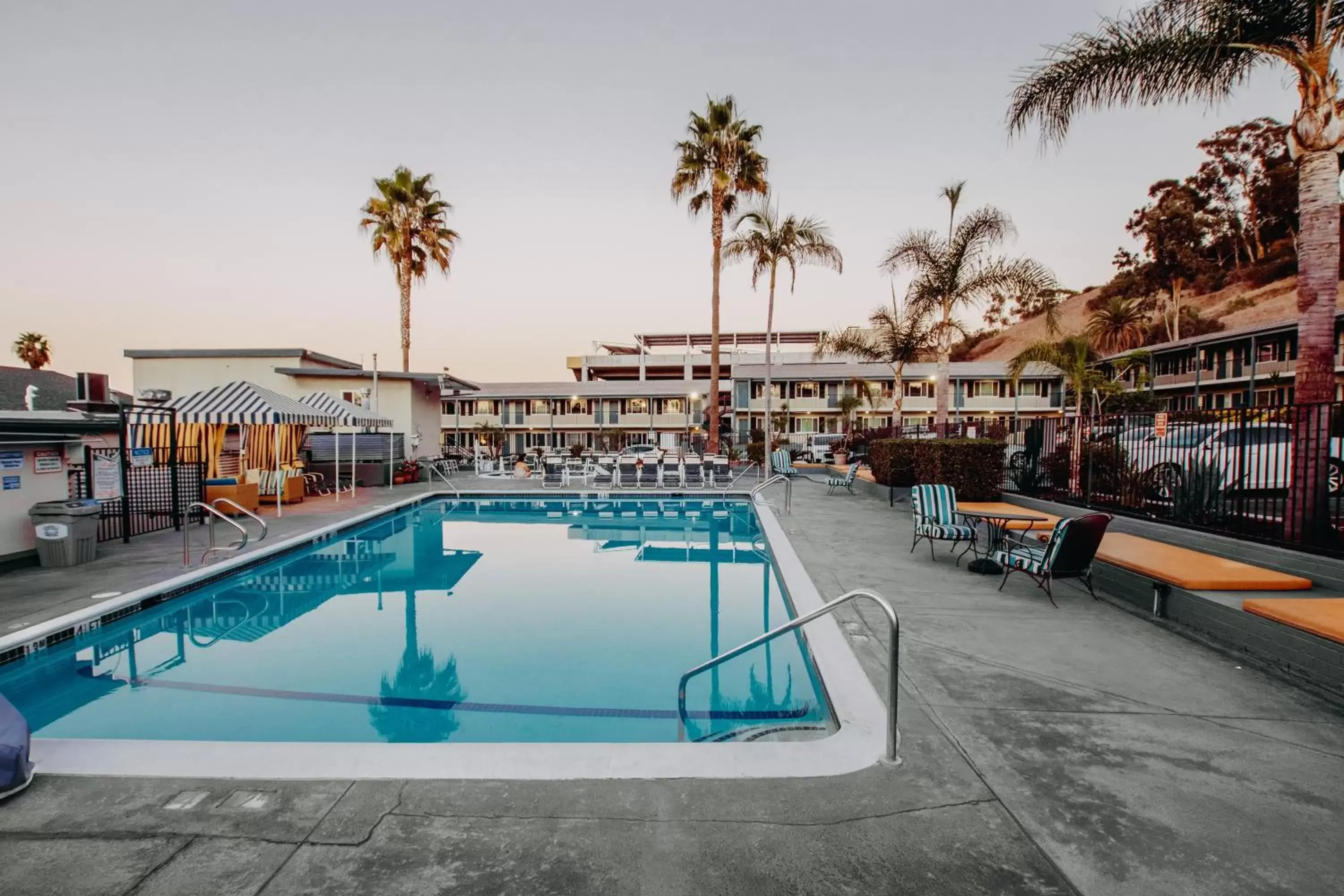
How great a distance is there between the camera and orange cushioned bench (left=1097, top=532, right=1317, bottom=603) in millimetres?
5293

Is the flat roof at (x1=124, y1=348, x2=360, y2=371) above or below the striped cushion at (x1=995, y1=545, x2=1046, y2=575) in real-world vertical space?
above

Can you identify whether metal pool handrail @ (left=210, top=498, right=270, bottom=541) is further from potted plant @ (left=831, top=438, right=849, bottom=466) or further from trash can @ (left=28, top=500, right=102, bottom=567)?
potted plant @ (left=831, top=438, right=849, bottom=466)

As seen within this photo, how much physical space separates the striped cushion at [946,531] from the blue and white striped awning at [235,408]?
13506 millimetres

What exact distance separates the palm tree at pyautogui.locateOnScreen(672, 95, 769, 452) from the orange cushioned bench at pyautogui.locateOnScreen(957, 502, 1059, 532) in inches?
→ 523

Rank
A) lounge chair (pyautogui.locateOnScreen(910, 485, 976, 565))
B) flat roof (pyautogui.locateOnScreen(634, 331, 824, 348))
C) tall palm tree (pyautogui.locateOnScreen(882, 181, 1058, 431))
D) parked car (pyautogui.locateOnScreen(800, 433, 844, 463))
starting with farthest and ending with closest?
flat roof (pyautogui.locateOnScreen(634, 331, 824, 348)) → parked car (pyautogui.locateOnScreen(800, 433, 844, 463)) → tall palm tree (pyautogui.locateOnScreen(882, 181, 1058, 431)) → lounge chair (pyautogui.locateOnScreen(910, 485, 976, 565))

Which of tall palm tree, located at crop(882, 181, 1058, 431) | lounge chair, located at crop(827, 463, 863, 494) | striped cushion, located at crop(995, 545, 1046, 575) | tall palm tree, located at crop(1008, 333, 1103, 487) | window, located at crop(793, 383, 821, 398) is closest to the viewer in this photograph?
striped cushion, located at crop(995, 545, 1046, 575)

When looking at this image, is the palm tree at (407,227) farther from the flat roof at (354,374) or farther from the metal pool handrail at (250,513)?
the metal pool handrail at (250,513)

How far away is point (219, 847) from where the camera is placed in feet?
8.29

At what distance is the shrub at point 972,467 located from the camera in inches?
461

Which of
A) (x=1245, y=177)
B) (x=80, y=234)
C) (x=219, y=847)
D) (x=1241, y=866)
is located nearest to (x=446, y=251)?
(x=80, y=234)

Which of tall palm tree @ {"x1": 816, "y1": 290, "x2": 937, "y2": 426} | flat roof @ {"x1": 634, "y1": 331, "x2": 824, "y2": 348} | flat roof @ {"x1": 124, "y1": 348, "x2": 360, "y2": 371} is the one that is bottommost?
flat roof @ {"x1": 124, "y1": 348, "x2": 360, "y2": 371}

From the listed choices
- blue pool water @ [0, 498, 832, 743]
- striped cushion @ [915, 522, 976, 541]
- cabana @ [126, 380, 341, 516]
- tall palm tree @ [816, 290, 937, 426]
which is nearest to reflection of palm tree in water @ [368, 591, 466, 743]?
blue pool water @ [0, 498, 832, 743]

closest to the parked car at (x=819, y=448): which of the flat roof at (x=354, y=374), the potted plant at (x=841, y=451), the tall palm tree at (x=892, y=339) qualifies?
the potted plant at (x=841, y=451)

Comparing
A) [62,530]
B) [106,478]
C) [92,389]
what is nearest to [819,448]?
[106,478]
